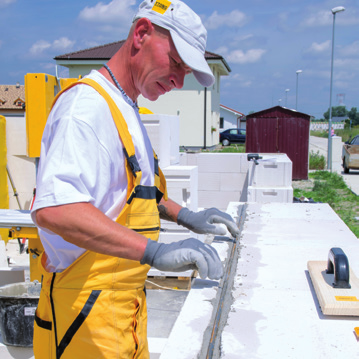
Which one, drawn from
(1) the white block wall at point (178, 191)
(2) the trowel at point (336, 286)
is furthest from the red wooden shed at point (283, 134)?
(2) the trowel at point (336, 286)

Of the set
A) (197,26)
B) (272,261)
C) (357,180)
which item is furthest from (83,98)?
(357,180)

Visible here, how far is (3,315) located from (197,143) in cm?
2162

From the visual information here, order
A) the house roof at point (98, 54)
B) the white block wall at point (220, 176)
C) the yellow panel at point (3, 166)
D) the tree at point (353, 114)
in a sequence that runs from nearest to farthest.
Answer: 1. the yellow panel at point (3, 166)
2. the white block wall at point (220, 176)
3. the house roof at point (98, 54)
4. the tree at point (353, 114)

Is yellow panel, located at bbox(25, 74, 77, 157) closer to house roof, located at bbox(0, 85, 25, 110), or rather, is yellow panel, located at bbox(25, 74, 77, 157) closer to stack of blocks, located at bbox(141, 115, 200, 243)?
stack of blocks, located at bbox(141, 115, 200, 243)

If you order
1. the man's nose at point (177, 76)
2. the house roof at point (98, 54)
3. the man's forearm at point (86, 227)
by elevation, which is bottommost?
the man's forearm at point (86, 227)

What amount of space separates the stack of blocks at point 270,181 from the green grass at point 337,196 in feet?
6.64

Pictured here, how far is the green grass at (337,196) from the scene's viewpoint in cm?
928

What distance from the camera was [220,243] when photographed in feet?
9.13

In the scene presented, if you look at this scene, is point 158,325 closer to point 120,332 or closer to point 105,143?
point 120,332

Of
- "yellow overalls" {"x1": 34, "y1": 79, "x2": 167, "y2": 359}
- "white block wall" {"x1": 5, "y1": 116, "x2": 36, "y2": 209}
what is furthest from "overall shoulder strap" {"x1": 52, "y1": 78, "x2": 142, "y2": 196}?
"white block wall" {"x1": 5, "y1": 116, "x2": 36, "y2": 209}

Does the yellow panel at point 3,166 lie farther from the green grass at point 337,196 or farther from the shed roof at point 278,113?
the shed roof at point 278,113

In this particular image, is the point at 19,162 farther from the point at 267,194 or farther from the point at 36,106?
the point at 267,194

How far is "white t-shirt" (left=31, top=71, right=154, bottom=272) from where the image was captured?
4.35 ft

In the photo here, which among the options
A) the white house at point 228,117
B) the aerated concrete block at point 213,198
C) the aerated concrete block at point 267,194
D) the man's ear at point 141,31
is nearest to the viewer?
the man's ear at point 141,31
